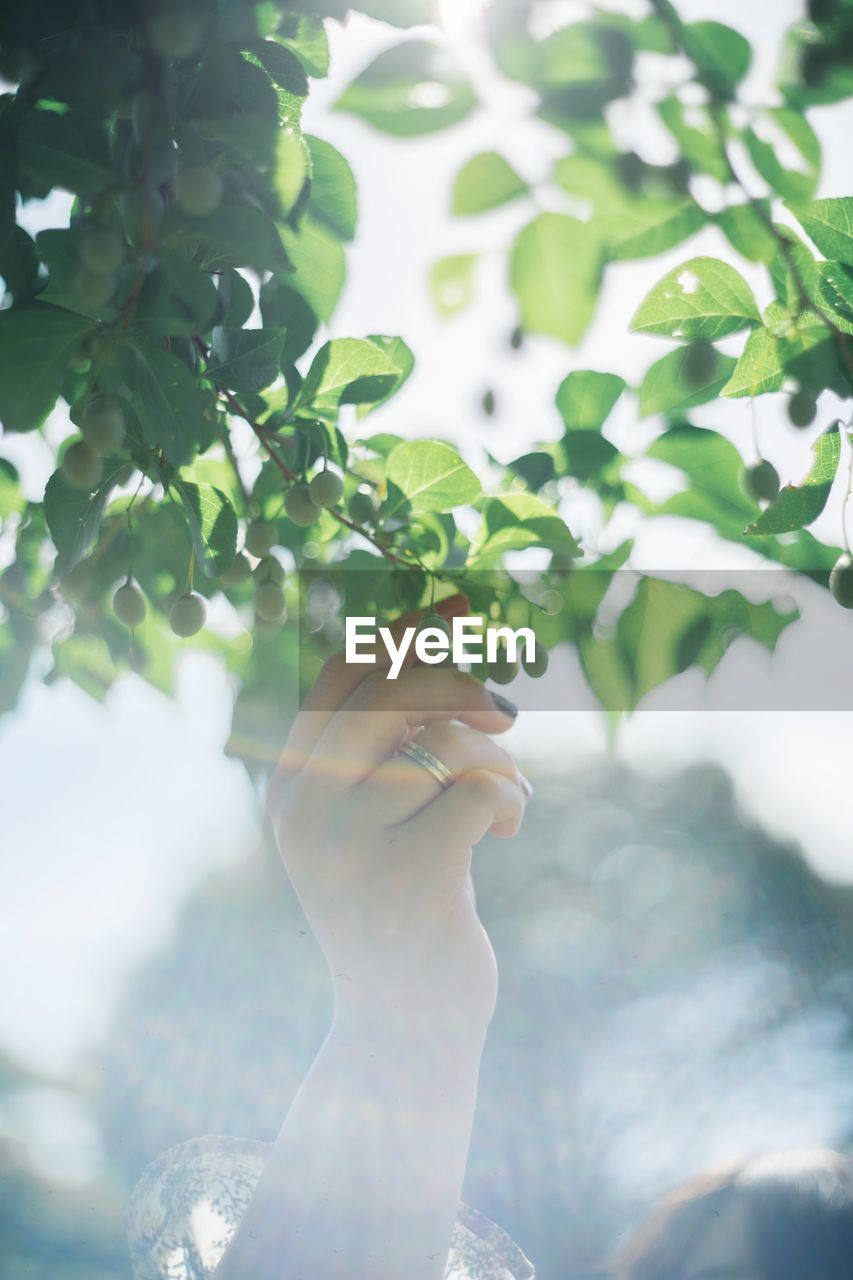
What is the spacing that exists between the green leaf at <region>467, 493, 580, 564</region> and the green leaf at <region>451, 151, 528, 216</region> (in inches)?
11.4

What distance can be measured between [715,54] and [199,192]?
0.81 ft

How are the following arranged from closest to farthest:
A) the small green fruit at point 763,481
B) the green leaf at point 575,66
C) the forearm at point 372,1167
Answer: the green leaf at point 575,66
the small green fruit at point 763,481
the forearm at point 372,1167

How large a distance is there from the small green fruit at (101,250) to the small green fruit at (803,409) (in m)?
0.38

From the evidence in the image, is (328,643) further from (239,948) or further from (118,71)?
(239,948)

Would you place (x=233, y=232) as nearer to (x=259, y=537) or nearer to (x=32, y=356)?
(x=32, y=356)

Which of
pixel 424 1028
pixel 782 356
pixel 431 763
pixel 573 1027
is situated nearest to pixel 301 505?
pixel 431 763

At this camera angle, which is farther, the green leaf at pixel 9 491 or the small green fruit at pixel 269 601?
the green leaf at pixel 9 491

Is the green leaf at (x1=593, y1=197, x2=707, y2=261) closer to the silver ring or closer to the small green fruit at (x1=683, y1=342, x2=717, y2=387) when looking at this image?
the small green fruit at (x1=683, y1=342, x2=717, y2=387)

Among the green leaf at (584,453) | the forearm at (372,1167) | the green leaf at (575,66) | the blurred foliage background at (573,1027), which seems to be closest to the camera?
the green leaf at (575,66)

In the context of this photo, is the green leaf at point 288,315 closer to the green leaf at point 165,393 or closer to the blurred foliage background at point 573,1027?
the green leaf at point 165,393

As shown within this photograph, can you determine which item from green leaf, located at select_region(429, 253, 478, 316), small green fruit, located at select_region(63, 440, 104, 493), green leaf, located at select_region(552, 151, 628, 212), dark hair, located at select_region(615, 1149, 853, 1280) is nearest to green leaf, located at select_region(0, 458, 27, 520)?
small green fruit, located at select_region(63, 440, 104, 493)

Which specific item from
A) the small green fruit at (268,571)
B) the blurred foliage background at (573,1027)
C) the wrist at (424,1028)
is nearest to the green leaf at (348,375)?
the small green fruit at (268,571)

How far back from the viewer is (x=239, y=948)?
3.91 metres

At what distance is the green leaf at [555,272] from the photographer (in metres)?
0.46
